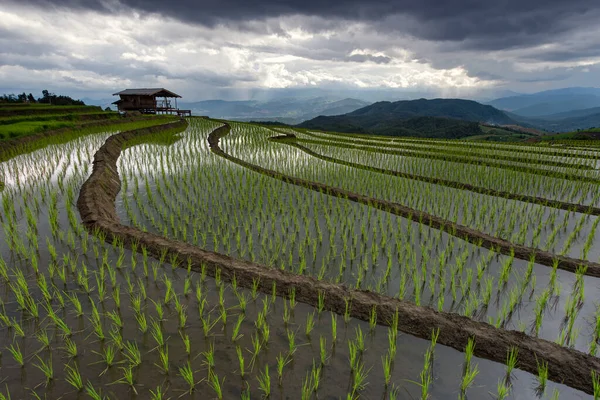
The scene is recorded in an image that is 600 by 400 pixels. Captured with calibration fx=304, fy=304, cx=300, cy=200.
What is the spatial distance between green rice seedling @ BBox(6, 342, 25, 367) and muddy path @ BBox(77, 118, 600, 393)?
1443 mm

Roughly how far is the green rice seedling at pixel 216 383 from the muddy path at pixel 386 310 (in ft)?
2.91

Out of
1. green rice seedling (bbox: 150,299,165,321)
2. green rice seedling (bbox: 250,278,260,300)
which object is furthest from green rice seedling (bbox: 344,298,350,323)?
green rice seedling (bbox: 150,299,165,321)

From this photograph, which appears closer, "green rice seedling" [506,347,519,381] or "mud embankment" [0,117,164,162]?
"green rice seedling" [506,347,519,381]

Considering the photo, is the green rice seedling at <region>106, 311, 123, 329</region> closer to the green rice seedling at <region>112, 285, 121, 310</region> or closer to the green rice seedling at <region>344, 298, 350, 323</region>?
the green rice seedling at <region>112, 285, 121, 310</region>

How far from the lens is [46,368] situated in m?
1.93

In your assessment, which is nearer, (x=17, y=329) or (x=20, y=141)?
(x=17, y=329)

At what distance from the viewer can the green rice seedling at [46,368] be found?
6.24 feet

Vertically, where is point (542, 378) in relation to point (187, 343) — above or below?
below

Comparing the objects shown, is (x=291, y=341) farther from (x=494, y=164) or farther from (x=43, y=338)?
(x=494, y=164)

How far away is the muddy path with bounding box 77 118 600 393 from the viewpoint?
217cm

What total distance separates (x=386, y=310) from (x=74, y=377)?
2263 millimetres

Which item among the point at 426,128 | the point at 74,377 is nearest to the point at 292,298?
the point at 74,377

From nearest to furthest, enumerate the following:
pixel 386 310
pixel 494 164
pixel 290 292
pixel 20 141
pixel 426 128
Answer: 1. pixel 386 310
2. pixel 290 292
3. pixel 494 164
4. pixel 20 141
5. pixel 426 128

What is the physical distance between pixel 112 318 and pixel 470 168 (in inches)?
380
